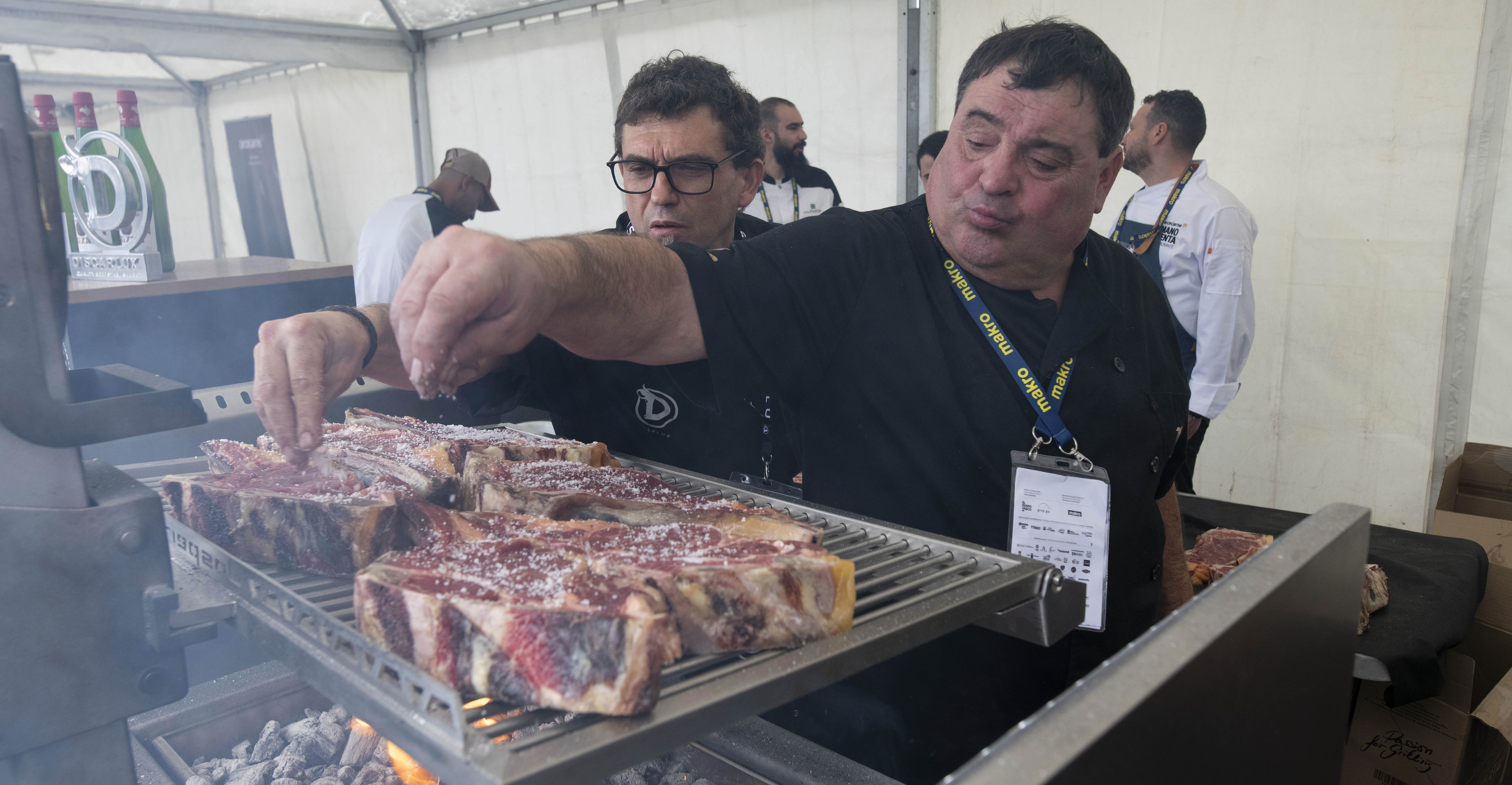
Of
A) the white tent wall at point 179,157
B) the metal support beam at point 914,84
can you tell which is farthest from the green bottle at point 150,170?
the metal support beam at point 914,84

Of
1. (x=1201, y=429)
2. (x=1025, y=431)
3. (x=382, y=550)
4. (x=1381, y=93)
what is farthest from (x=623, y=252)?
(x=1381, y=93)

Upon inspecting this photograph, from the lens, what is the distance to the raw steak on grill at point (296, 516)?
1.20 meters

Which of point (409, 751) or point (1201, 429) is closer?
point (409, 751)

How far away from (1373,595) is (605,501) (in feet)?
8.53

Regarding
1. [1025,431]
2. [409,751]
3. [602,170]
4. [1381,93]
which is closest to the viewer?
[409,751]

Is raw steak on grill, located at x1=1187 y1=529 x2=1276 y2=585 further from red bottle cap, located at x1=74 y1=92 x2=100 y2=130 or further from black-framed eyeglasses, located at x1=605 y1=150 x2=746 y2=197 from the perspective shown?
red bottle cap, located at x1=74 y1=92 x2=100 y2=130

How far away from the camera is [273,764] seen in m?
1.70

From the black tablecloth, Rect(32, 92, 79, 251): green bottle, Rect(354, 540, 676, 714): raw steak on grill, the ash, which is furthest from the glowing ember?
the black tablecloth

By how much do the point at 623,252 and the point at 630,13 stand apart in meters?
5.70

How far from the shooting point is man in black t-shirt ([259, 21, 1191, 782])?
174cm

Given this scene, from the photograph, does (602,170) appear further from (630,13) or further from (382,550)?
(382,550)

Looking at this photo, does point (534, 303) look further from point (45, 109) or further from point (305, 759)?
point (45, 109)

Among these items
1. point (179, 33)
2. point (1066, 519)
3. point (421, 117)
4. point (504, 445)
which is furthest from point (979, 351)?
point (421, 117)

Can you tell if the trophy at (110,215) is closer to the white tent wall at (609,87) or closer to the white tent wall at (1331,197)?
the white tent wall at (609,87)
